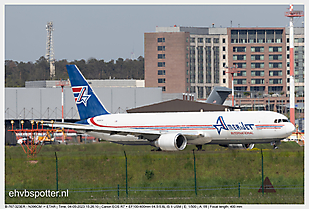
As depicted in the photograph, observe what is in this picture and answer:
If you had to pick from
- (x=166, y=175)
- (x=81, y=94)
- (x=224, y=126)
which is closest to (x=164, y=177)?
(x=166, y=175)

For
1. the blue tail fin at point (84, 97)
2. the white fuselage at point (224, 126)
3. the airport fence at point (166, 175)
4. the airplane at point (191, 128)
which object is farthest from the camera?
the blue tail fin at point (84, 97)

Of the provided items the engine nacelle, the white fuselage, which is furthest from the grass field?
the engine nacelle

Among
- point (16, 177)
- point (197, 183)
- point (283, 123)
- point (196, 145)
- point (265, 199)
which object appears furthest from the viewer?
point (196, 145)

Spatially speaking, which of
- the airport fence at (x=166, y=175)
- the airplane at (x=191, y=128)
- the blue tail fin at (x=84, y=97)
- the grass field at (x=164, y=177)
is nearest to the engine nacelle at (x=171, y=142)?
the airplane at (x=191, y=128)

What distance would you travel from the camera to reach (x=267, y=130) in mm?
49688

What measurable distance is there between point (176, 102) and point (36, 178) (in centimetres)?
4210

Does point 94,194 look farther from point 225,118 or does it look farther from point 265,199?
point 225,118

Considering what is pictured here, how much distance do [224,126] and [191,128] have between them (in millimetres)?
3954

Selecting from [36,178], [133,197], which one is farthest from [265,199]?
[36,178]

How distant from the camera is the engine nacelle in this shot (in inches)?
1962

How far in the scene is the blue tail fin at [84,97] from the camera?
194ft

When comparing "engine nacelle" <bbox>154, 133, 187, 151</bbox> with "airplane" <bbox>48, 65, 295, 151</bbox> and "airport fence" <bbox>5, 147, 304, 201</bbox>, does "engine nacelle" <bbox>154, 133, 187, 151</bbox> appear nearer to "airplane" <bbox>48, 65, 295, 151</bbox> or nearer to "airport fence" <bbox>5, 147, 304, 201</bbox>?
"airplane" <bbox>48, 65, 295, 151</bbox>

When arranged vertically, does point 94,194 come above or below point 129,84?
below

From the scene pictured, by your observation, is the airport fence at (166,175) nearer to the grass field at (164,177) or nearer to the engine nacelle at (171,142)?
the grass field at (164,177)
